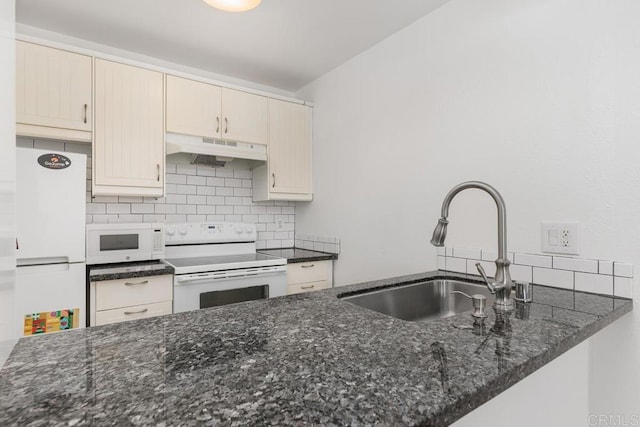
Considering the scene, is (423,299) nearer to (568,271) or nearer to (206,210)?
(568,271)

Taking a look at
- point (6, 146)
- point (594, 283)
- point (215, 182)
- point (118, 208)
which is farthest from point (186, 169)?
point (594, 283)

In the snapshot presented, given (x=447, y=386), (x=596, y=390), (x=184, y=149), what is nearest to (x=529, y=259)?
(x=596, y=390)

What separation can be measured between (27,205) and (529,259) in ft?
8.34

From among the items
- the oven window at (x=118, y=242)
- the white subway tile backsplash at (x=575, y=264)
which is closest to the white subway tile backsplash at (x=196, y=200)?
the oven window at (x=118, y=242)

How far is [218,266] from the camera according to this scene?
2.32 metres

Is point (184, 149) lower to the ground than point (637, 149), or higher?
higher

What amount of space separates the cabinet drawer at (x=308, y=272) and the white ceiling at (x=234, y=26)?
5.51ft

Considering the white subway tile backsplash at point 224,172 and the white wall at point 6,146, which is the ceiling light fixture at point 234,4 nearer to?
the white wall at point 6,146

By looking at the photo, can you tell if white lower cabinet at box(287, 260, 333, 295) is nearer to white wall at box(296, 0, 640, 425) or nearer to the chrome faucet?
white wall at box(296, 0, 640, 425)

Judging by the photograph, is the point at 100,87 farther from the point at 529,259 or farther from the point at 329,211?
the point at 529,259

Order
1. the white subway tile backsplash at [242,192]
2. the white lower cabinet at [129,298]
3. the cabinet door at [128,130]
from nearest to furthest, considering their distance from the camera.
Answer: the white lower cabinet at [129,298] → the cabinet door at [128,130] → the white subway tile backsplash at [242,192]

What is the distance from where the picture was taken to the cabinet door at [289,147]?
2990 millimetres

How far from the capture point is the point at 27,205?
1787mm

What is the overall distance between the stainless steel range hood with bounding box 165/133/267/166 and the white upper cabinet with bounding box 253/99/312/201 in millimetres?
141
